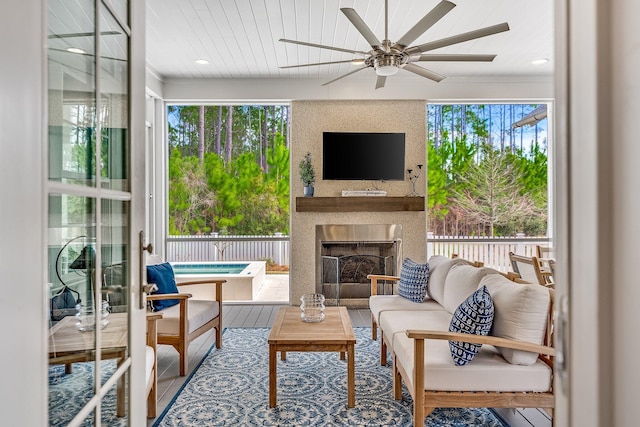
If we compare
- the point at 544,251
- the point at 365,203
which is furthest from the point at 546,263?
the point at 365,203

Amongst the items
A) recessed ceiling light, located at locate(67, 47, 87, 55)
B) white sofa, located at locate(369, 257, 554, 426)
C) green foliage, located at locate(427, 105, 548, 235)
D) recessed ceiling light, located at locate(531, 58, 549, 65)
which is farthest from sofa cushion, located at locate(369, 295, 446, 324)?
recessed ceiling light, located at locate(531, 58, 549, 65)

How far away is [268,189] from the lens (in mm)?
5621

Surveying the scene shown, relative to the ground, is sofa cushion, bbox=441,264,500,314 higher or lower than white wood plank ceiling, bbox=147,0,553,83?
lower

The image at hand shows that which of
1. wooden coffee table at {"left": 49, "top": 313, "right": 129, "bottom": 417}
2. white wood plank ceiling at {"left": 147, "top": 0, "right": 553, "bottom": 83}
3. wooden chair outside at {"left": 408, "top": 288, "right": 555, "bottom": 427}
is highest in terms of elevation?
white wood plank ceiling at {"left": 147, "top": 0, "right": 553, "bottom": 83}

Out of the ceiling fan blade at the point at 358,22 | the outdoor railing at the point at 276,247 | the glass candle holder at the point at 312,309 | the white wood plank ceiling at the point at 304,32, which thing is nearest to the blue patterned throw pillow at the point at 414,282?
the glass candle holder at the point at 312,309

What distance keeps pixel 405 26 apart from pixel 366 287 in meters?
2.99

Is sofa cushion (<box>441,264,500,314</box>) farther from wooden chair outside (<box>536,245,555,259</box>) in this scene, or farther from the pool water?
the pool water

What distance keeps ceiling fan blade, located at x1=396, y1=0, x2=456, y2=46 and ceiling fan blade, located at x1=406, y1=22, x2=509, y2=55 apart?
111 mm

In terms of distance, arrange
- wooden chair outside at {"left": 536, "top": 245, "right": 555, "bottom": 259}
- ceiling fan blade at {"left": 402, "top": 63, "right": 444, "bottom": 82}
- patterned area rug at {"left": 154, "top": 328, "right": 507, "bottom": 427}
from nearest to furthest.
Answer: patterned area rug at {"left": 154, "top": 328, "right": 507, "bottom": 427}, ceiling fan blade at {"left": 402, "top": 63, "right": 444, "bottom": 82}, wooden chair outside at {"left": 536, "top": 245, "right": 555, "bottom": 259}

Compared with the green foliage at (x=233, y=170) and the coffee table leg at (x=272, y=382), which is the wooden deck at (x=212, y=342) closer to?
the coffee table leg at (x=272, y=382)

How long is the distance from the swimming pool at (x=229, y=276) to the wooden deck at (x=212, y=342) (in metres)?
0.18

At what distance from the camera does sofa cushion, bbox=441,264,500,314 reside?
2.85 meters
